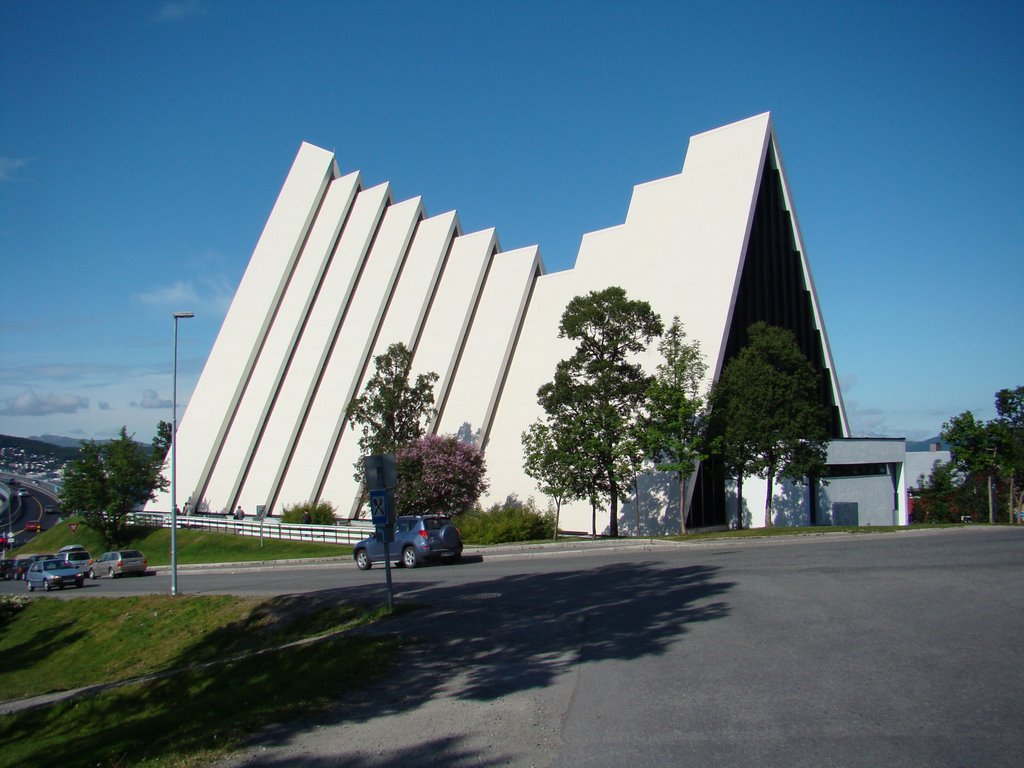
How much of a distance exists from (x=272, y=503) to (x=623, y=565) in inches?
1224

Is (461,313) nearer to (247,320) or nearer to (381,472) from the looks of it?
(247,320)

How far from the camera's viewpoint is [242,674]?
1001 cm

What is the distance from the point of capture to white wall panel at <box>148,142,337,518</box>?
157 feet

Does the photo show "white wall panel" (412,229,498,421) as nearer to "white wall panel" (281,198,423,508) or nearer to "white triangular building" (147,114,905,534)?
"white triangular building" (147,114,905,534)

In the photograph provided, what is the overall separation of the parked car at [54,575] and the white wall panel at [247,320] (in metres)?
16.3

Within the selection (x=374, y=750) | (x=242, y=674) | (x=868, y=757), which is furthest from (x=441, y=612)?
(x=868, y=757)

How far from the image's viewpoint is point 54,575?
29375 mm

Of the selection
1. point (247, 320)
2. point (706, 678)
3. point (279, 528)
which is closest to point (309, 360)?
point (247, 320)

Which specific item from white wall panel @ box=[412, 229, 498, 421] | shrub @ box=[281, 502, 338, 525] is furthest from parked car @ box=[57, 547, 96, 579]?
white wall panel @ box=[412, 229, 498, 421]

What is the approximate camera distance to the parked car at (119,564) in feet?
109

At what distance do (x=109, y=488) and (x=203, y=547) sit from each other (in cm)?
1072

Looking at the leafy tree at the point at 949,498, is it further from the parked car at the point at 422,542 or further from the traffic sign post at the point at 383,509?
the traffic sign post at the point at 383,509

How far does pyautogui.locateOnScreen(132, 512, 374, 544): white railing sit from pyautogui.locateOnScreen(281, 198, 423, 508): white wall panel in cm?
266

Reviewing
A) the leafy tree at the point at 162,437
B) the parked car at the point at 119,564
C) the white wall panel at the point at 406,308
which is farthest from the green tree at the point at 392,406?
Answer: the leafy tree at the point at 162,437
